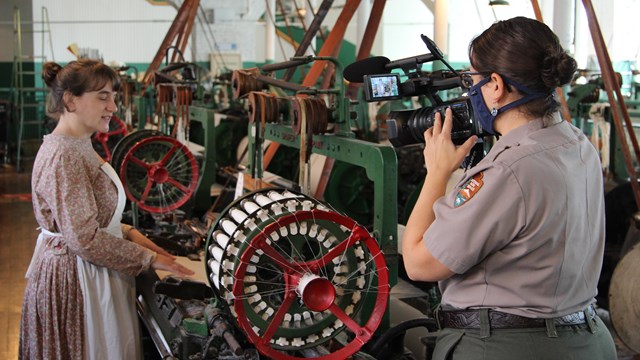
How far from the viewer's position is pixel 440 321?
1509 mm

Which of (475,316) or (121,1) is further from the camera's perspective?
(121,1)

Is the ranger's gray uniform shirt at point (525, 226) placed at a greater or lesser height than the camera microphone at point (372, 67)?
lesser

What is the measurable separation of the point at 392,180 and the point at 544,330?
919 mm

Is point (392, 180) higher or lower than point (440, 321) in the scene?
higher

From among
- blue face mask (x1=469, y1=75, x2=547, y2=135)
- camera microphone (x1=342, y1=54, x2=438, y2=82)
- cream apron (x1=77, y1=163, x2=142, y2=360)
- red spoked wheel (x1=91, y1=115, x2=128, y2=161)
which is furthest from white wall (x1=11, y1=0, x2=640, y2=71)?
blue face mask (x1=469, y1=75, x2=547, y2=135)

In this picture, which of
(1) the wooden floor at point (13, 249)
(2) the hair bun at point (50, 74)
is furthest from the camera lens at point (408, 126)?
(1) the wooden floor at point (13, 249)

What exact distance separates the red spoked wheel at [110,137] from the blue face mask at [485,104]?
4.69 meters

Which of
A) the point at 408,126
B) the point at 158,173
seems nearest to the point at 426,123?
the point at 408,126

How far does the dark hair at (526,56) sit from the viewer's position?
51.9 inches

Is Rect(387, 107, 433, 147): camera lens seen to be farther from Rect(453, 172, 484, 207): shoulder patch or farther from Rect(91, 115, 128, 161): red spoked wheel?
Rect(91, 115, 128, 161): red spoked wheel

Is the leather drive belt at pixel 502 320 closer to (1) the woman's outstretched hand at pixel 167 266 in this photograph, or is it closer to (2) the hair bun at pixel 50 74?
(1) the woman's outstretched hand at pixel 167 266

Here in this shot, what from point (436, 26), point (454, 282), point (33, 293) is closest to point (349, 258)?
point (454, 282)

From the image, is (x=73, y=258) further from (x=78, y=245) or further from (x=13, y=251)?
(x=13, y=251)

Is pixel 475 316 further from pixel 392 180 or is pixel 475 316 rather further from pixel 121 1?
pixel 121 1
